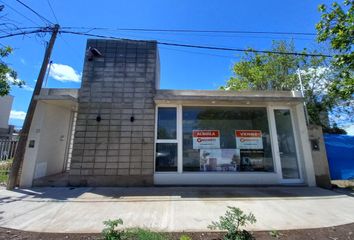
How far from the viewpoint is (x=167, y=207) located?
186 inches

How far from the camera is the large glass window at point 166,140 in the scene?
23.3 ft

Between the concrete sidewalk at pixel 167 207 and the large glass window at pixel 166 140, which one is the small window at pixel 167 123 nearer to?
the large glass window at pixel 166 140

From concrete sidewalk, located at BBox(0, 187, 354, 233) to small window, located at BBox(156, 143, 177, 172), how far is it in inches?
31.1

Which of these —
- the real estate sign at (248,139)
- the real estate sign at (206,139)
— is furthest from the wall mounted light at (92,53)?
the real estate sign at (248,139)

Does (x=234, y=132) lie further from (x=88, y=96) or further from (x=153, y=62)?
(x=88, y=96)

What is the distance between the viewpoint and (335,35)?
6461mm

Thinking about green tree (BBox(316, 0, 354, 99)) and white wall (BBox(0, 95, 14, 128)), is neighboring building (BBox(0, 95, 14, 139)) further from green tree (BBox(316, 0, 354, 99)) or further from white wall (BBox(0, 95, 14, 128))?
green tree (BBox(316, 0, 354, 99))

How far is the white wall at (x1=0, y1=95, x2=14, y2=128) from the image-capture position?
2264 centimetres

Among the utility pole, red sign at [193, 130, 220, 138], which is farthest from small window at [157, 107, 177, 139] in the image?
the utility pole

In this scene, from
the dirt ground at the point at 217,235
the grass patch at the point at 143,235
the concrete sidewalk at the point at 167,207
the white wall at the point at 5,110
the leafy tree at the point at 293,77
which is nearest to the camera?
the grass patch at the point at 143,235

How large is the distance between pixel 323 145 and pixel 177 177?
5.57 m

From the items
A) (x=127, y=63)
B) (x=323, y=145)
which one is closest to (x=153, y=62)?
(x=127, y=63)

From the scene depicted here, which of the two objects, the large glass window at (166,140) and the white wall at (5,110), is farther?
the white wall at (5,110)

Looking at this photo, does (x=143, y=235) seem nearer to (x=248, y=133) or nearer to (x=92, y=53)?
(x=248, y=133)
